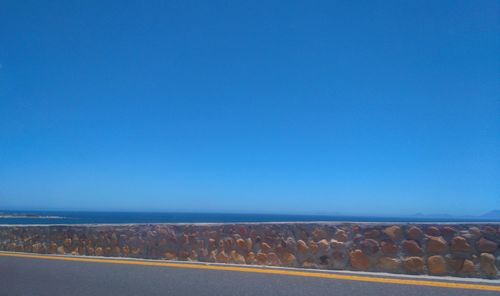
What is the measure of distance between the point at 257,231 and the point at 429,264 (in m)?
2.77

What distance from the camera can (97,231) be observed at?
9.50 meters

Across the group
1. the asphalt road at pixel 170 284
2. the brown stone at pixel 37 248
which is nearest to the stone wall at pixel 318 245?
the asphalt road at pixel 170 284

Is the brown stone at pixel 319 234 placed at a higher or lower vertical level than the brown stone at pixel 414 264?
higher

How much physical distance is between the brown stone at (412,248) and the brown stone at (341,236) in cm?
83

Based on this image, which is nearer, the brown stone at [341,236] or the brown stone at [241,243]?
the brown stone at [341,236]

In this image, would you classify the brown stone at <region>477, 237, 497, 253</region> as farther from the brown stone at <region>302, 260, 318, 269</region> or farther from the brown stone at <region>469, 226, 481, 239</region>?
the brown stone at <region>302, 260, 318, 269</region>

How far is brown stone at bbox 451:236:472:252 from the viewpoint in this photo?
5258mm

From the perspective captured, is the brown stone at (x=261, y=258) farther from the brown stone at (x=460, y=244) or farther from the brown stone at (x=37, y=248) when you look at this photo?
the brown stone at (x=37, y=248)

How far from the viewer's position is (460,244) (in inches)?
209

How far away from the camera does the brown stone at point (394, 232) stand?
575cm

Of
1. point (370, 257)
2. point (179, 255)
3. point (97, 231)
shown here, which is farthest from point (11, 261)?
point (370, 257)

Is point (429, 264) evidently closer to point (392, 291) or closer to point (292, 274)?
point (392, 291)

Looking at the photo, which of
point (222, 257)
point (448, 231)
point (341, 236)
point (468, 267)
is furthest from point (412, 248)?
point (222, 257)

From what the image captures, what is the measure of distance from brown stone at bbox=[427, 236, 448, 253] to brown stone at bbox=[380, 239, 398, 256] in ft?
1.42
